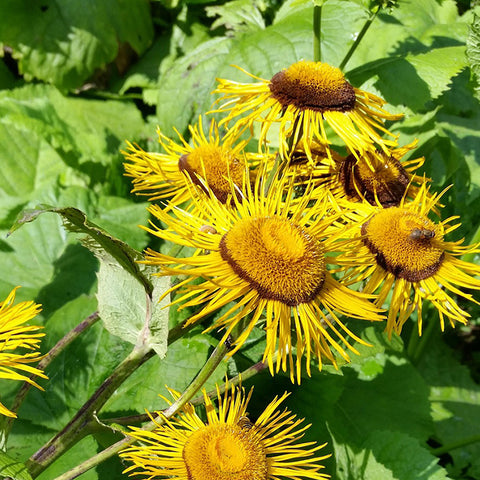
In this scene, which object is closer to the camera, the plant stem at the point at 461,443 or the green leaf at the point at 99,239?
the green leaf at the point at 99,239

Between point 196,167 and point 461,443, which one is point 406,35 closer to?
point 196,167

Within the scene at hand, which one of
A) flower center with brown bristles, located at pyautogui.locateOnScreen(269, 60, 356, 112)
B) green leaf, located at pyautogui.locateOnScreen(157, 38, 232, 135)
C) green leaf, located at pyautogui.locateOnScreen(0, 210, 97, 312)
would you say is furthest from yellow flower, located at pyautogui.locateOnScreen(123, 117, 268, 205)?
green leaf, located at pyautogui.locateOnScreen(157, 38, 232, 135)

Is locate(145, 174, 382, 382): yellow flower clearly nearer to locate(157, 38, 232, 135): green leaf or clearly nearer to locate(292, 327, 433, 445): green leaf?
locate(292, 327, 433, 445): green leaf

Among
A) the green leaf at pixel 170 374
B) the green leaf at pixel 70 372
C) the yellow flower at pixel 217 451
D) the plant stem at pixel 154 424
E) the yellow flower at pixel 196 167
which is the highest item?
the yellow flower at pixel 196 167

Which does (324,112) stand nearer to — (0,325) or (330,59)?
(0,325)

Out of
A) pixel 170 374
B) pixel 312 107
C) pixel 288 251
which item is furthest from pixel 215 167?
pixel 170 374

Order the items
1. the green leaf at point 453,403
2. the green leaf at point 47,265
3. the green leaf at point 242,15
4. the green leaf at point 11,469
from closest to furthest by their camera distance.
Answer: the green leaf at point 11,469
the green leaf at point 47,265
the green leaf at point 453,403
the green leaf at point 242,15

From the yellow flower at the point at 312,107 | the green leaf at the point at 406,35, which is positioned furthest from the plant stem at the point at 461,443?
the green leaf at the point at 406,35

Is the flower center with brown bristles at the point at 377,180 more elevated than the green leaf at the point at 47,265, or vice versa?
the flower center with brown bristles at the point at 377,180

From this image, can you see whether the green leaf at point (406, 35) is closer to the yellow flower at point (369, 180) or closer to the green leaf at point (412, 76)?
the green leaf at point (412, 76)
